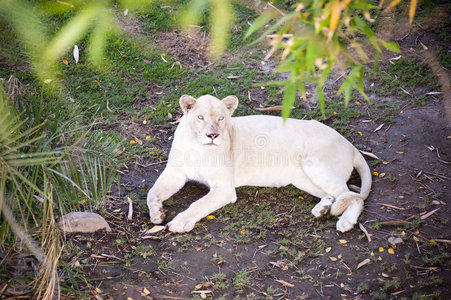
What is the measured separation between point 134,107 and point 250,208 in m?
2.82

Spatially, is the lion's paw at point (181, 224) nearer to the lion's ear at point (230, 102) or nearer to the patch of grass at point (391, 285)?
the lion's ear at point (230, 102)

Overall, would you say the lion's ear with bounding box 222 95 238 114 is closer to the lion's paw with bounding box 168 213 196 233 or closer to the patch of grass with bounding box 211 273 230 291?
the lion's paw with bounding box 168 213 196 233

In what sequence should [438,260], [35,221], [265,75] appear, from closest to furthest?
[35,221] < [438,260] < [265,75]

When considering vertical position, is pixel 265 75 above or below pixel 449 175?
above

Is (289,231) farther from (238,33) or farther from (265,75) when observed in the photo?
(238,33)

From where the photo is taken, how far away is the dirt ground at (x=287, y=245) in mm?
4668

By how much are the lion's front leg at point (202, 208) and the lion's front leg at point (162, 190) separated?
220 millimetres

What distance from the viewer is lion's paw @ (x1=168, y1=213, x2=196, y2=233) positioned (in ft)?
17.8

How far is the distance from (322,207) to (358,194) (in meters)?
0.45

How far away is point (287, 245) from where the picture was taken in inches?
210

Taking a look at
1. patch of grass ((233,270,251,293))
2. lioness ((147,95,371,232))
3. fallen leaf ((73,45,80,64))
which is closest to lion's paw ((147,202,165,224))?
lioness ((147,95,371,232))

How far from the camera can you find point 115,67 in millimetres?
8438

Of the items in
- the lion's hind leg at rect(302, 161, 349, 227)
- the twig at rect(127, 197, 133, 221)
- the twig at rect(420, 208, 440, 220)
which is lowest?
the twig at rect(420, 208, 440, 220)

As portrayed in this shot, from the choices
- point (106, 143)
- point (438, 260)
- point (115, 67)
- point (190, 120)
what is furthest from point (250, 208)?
point (115, 67)
